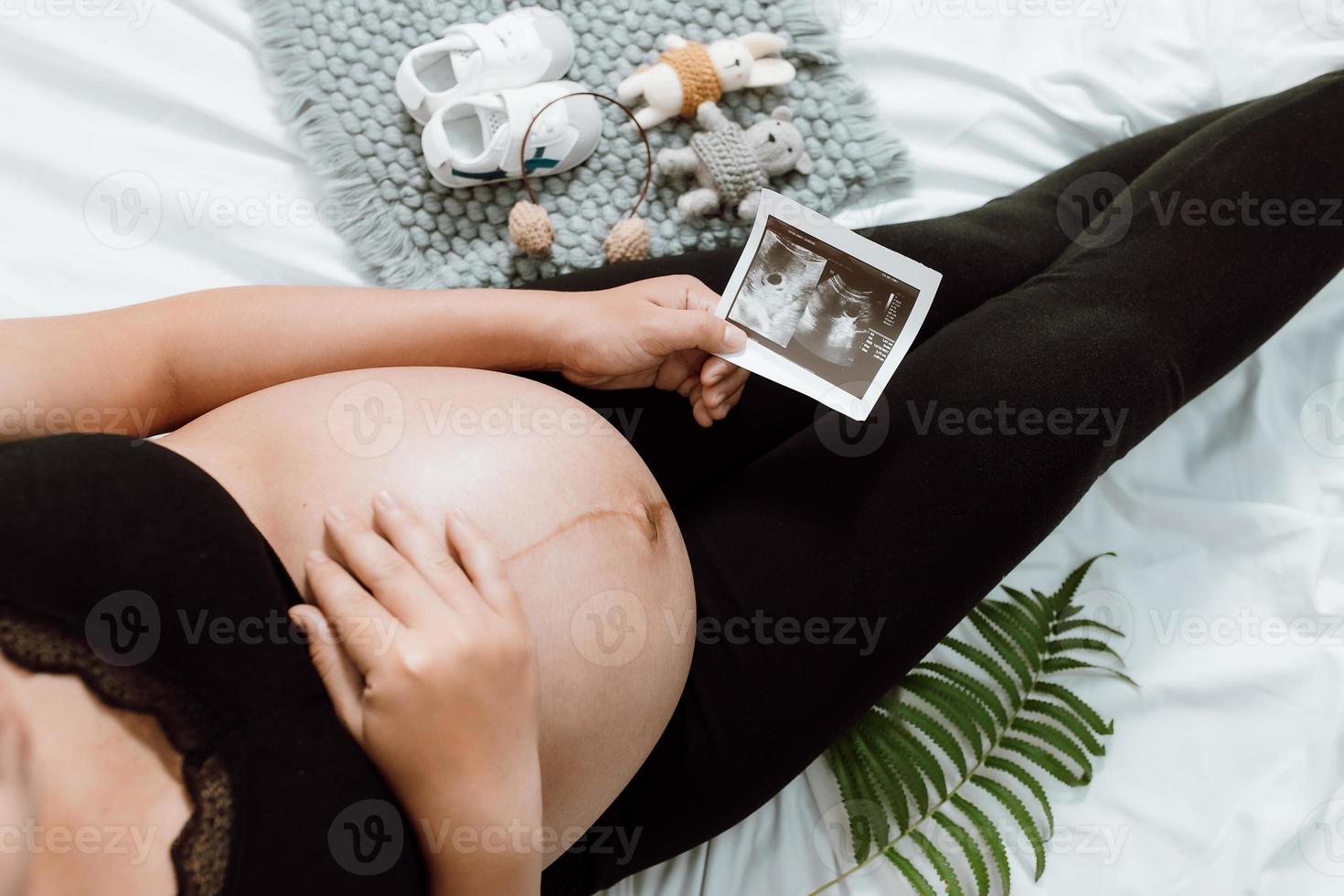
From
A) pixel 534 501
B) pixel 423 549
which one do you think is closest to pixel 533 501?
pixel 534 501

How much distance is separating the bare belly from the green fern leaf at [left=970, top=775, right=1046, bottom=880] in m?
0.47

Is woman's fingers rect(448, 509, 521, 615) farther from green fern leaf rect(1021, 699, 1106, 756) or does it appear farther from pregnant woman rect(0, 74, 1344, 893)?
green fern leaf rect(1021, 699, 1106, 756)

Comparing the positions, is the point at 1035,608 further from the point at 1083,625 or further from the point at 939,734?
the point at 939,734

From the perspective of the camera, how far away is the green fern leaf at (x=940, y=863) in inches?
39.1

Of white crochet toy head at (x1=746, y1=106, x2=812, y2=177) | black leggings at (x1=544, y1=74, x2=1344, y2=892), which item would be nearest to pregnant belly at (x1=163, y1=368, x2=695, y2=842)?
black leggings at (x1=544, y1=74, x2=1344, y2=892)

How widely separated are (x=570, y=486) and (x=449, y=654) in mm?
193

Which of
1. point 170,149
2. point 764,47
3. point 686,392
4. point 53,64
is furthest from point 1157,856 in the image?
point 53,64

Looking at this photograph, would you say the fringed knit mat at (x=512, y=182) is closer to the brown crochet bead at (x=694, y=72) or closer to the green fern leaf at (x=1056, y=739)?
the brown crochet bead at (x=694, y=72)

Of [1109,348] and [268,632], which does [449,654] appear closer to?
[268,632]

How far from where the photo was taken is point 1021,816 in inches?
40.3

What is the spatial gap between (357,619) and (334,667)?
51 mm

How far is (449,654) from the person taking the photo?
64 centimetres

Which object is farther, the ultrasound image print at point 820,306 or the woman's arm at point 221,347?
the ultrasound image print at point 820,306

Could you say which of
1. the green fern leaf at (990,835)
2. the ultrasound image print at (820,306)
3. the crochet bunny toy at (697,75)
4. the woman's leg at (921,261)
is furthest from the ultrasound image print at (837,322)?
the green fern leaf at (990,835)
